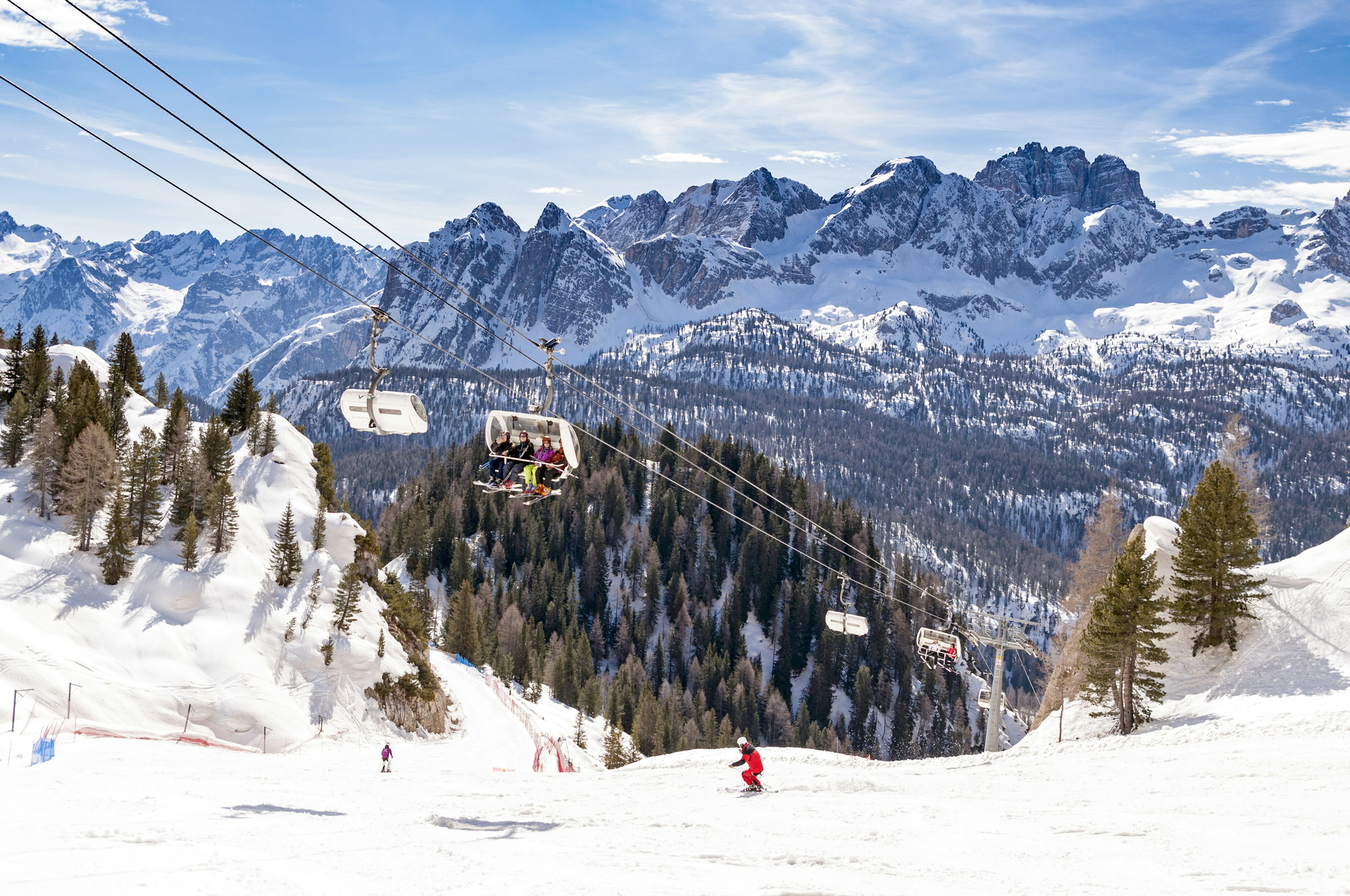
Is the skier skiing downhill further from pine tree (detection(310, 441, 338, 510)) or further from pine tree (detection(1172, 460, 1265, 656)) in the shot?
pine tree (detection(310, 441, 338, 510))

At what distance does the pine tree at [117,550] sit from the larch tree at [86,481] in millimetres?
1326

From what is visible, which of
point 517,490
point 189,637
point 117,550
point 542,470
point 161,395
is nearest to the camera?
point 517,490

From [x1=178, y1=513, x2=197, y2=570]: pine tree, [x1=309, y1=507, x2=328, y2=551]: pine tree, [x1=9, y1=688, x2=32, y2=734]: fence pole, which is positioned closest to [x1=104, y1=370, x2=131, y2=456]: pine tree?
[x1=178, y1=513, x2=197, y2=570]: pine tree

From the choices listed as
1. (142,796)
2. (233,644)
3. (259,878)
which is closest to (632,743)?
(233,644)

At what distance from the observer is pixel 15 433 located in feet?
175

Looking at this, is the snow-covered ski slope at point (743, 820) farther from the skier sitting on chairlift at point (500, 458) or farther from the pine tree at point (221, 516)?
the pine tree at point (221, 516)

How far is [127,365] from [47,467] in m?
23.8

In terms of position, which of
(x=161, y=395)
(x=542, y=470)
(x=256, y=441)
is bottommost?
(x=256, y=441)

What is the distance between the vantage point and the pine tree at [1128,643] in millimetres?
34219

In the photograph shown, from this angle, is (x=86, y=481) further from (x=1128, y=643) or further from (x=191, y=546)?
(x=1128, y=643)

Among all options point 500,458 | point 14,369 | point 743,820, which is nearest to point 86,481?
point 14,369

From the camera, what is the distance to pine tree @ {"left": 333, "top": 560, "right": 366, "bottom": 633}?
52781mm

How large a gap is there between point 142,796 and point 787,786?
51.7ft

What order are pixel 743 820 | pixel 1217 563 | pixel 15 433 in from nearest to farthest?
pixel 743 820 → pixel 1217 563 → pixel 15 433
